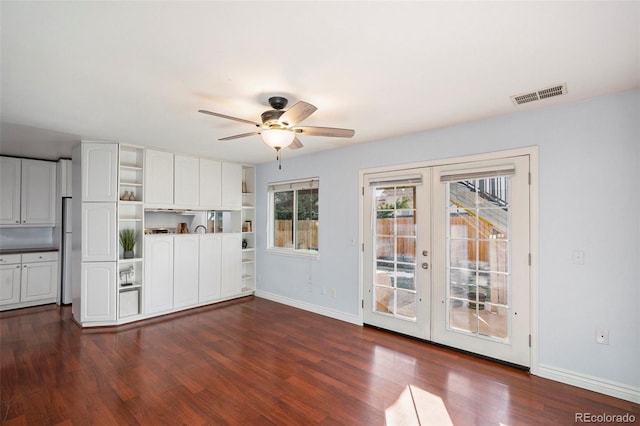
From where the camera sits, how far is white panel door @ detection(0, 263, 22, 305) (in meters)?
4.59

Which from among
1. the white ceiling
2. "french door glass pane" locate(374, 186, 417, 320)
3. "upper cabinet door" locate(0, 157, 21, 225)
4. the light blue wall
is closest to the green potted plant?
the white ceiling

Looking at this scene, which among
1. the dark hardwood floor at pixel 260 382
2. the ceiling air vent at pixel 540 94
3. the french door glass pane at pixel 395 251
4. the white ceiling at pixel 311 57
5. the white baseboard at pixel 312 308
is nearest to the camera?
the white ceiling at pixel 311 57

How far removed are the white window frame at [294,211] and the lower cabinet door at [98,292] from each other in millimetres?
2411

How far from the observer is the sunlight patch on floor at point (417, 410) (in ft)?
7.15

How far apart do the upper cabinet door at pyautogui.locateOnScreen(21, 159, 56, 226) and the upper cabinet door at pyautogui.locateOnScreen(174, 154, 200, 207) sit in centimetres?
237

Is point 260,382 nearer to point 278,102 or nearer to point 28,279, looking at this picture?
point 278,102

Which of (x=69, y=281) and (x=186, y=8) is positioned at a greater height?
(x=186, y=8)

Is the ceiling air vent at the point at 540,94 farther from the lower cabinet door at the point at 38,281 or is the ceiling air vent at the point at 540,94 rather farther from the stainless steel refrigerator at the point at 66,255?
the lower cabinet door at the point at 38,281

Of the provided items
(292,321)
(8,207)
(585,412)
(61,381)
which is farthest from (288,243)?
(8,207)

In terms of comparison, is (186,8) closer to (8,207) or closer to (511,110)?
(511,110)

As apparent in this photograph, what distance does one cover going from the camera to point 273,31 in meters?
1.66

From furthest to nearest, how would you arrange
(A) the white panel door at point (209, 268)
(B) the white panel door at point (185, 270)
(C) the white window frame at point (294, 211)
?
(A) the white panel door at point (209, 268) < (C) the white window frame at point (294, 211) < (B) the white panel door at point (185, 270)

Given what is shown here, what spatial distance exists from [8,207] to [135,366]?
13.0ft

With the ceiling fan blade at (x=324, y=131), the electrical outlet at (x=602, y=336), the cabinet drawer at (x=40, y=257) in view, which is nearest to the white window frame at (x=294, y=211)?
the ceiling fan blade at (x=324, y=131)
